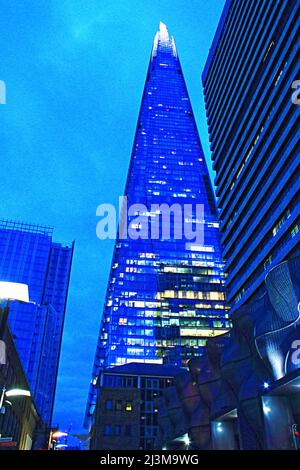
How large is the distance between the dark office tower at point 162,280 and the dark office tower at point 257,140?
185 ft

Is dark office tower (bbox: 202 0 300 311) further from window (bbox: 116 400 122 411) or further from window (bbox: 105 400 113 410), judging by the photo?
window (bbox: 105 400 113 410)

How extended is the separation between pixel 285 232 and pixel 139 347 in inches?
3309

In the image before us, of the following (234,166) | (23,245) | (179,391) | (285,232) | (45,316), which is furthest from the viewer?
(23,245)

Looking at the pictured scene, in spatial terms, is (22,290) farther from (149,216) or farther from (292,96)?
(149,216)

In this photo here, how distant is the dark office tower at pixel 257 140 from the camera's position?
64938 mm

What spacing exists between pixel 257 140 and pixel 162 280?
79.8m

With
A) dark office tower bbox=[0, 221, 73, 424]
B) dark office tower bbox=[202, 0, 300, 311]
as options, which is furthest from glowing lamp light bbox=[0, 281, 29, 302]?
dark office tower bbox=[0, 221, 73, 424]

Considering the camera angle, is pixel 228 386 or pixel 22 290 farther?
pixel 228 386

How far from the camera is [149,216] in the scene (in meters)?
170

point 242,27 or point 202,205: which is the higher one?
point 202,205

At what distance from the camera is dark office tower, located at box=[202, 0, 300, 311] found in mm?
64938

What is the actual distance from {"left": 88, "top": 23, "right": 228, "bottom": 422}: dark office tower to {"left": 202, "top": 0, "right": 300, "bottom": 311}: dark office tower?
2215 inches

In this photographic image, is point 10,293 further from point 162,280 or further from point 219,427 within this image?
point 162,280
